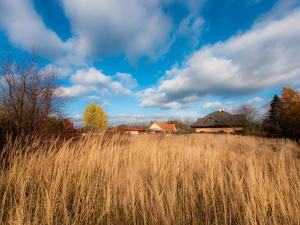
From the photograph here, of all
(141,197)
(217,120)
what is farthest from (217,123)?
(141,197)

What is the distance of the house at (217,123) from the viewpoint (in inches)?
1785

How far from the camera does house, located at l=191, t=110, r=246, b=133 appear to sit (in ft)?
149

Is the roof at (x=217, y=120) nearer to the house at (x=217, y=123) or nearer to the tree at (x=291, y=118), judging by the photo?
the house at (x=217, y=123)

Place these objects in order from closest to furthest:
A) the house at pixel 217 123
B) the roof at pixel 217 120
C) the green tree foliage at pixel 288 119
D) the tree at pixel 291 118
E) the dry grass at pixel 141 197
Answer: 1. the dry grass at pixel 141 197
2. the tree at pixel 291 118
3. the green tree foliage at pixel 288 119
4. the house at pixel 217 123
5. the roof at pixel 217 120

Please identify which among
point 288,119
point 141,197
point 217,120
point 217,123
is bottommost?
point 141,197

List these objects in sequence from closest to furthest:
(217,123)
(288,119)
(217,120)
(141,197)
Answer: (141,197) → (288,119) → (217,123) → (217,120)

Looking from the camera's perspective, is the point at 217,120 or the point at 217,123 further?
the point at 217,120

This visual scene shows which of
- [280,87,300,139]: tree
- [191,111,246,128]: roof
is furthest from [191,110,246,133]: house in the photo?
[280,87,300,139]: tree

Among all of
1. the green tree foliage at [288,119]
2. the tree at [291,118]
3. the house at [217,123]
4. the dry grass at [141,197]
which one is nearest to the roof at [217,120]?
the house at [217,123]

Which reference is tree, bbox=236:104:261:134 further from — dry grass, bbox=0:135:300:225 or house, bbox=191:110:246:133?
dry grass, bbox=0:135:300:225

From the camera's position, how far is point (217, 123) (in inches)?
1975

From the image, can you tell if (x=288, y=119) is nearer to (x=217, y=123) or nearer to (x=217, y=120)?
(x=217, y=123)

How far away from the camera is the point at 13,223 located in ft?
Result: 6.75

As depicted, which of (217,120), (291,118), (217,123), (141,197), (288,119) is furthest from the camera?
(217,120)
